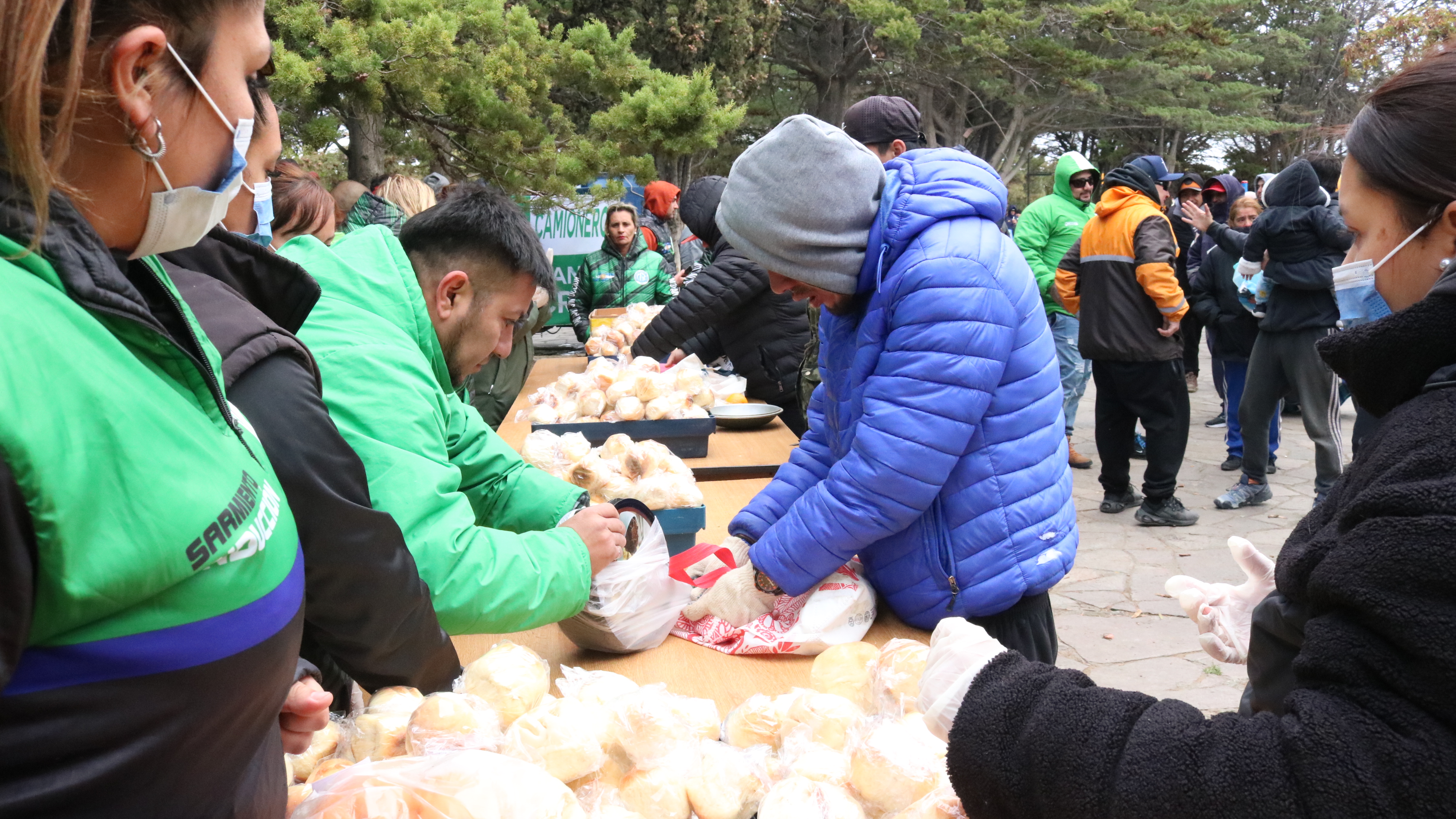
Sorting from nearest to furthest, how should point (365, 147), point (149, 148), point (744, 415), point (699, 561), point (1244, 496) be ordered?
point (149, 148) → point (699, 561) → point (744, 415) → point (1244, 496) → point (365, 147)

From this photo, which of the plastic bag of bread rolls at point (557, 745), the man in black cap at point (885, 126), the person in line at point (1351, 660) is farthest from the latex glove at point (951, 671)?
the man in black cap at point (885, 126)

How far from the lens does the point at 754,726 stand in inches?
55.0

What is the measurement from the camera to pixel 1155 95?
2111 cm

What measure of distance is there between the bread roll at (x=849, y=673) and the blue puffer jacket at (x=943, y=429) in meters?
0.30

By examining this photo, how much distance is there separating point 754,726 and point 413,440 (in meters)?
0.71

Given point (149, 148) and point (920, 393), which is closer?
point (149, 148)

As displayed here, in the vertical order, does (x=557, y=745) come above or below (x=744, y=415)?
above

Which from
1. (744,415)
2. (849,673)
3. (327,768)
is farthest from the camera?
(744,415)

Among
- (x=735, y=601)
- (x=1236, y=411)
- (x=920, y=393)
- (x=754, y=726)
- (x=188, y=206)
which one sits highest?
(x=188, y=206)

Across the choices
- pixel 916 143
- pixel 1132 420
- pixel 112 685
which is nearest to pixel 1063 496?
Answer: pixel 112 685

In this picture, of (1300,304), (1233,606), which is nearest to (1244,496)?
(1300,304)

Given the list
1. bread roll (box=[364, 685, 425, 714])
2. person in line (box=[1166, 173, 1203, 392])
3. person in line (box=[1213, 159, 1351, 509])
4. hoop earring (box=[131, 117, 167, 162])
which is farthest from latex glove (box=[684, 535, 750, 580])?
person in line (box=[1166, 173, 1203, 392])

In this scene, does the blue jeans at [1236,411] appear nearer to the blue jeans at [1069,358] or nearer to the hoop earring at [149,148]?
the blue jeans at [1069,358]

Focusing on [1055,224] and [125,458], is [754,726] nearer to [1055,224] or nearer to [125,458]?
[125,458]
